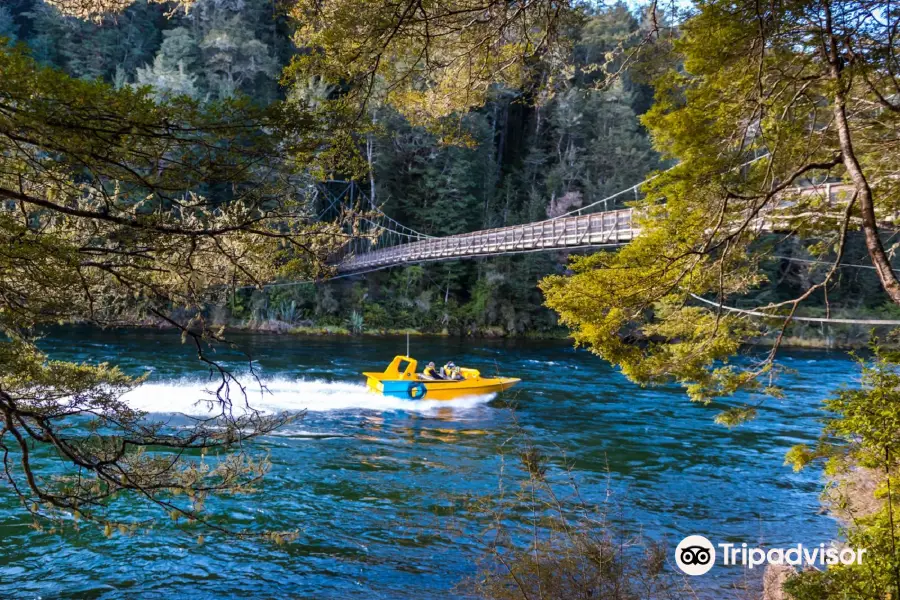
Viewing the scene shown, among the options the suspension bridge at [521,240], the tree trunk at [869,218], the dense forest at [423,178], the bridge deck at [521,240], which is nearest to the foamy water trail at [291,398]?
the suspension bridge at [521,240]

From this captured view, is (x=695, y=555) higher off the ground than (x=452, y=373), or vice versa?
(x=452, y=373)

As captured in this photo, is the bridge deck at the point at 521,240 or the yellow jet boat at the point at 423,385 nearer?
the yellow jet boat at the point at 423,385

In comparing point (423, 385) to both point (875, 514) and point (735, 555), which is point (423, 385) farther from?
point (875, 514)

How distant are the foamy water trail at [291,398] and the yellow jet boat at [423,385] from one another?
12 cm

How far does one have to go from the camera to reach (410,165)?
31.1 m

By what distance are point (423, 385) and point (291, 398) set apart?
2673 millimetres

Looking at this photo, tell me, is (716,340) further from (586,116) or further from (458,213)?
(586,116)

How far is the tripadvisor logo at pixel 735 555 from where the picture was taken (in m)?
5.58

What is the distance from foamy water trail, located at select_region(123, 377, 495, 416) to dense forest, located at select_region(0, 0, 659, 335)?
12530 mm

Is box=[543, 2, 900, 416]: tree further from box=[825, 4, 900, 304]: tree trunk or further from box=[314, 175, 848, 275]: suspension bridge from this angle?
box=[314, 175, 848, 275]: suspension bridge

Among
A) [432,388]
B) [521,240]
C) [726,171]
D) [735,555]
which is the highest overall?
[521,240]

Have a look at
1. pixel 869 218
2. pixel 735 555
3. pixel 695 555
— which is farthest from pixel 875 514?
pixel 735 555

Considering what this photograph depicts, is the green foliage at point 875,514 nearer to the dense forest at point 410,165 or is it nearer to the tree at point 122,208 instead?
the tree at point 122,208

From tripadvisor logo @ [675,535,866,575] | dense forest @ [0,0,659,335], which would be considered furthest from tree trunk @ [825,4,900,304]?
dense forest @ [0,0,659,335]
